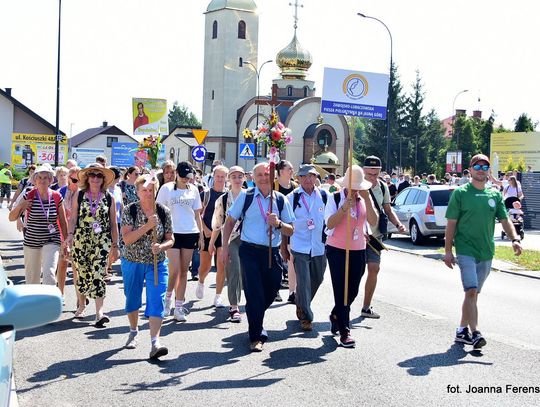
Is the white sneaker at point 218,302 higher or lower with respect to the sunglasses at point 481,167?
lower

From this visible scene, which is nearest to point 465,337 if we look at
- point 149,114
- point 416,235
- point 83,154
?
point 416,235

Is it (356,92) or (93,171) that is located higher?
(356,92)

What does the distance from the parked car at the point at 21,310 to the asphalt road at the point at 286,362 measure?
324 cm

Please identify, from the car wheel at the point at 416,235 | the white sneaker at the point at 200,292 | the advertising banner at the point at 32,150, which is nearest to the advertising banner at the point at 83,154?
the advertising banner at the point at 32,150

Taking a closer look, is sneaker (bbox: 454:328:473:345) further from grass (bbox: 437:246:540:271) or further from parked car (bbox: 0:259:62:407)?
grass (bbox: 437:246:540:271)

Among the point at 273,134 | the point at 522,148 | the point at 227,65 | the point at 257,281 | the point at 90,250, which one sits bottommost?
the point at 257,281

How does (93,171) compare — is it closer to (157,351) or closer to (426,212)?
(157,351)

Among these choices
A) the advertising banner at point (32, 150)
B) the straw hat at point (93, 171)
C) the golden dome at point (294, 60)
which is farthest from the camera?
the golden dome at point (294, 60)

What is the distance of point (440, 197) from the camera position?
71.4 ft

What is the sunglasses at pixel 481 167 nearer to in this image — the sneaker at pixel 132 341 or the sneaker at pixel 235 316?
the sneaker at pixel 235 316

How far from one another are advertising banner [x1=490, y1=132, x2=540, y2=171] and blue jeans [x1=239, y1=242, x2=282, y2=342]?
74.9 m

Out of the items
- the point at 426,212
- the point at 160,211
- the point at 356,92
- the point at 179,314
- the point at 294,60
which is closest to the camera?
the point at 160,211

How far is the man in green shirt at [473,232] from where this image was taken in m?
8.41

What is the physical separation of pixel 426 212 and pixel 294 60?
66143 millimetres
